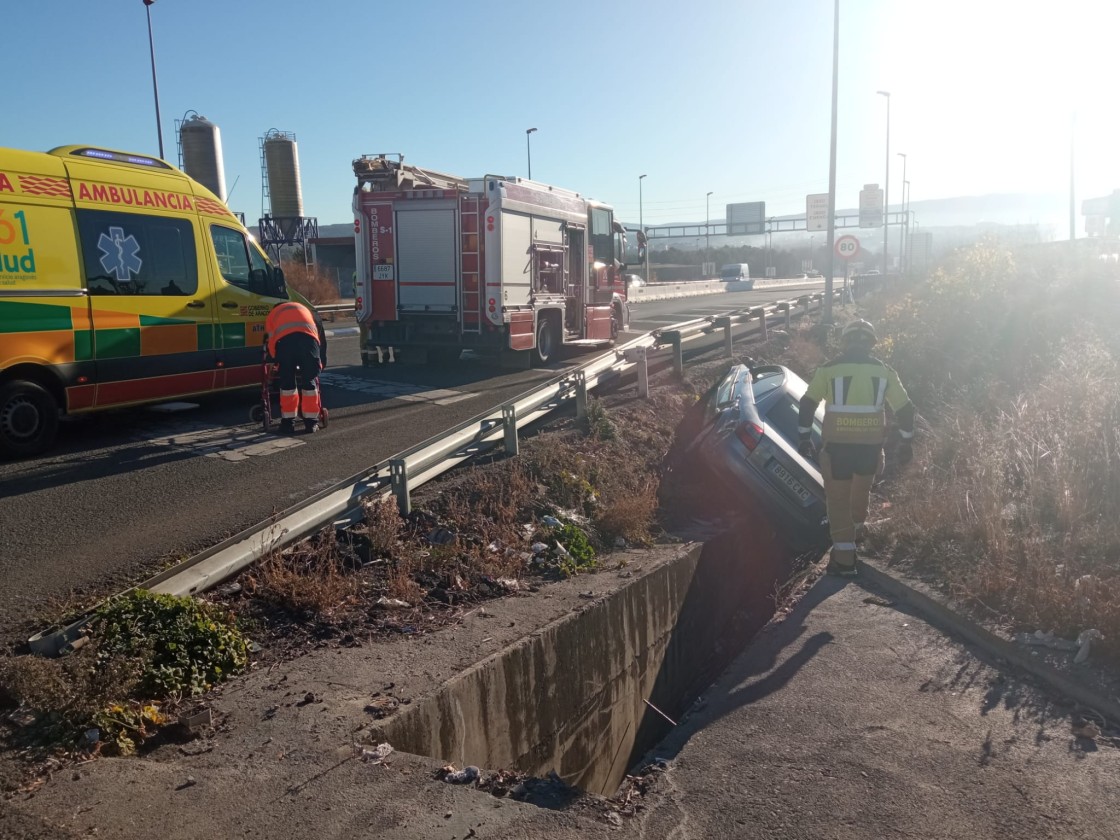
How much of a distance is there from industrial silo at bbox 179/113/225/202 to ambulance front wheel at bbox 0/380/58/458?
83.0 ft

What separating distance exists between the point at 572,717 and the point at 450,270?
899 centimetres

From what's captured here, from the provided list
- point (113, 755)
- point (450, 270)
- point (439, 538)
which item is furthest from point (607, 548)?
point (450, 270)

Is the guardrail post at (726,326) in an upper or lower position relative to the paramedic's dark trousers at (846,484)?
upper

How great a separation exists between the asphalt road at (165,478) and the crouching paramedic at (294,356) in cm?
31

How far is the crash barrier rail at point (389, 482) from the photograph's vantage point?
459cm

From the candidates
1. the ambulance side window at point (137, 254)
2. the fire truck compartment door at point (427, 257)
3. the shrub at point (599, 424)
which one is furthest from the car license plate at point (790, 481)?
the fire truck compartment door at point (427, 257)

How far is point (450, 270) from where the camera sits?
43.5 ft

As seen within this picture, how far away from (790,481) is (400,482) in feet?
11.2

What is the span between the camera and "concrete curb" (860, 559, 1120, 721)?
4703 mm

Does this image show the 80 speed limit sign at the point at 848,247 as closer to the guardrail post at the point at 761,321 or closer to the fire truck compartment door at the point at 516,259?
the guardrail post at the point at 761,321

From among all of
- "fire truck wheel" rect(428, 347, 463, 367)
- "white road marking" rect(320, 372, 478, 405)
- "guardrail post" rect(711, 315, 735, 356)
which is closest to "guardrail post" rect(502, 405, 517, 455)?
"white road marking" rect(320, 372, 478, 405)

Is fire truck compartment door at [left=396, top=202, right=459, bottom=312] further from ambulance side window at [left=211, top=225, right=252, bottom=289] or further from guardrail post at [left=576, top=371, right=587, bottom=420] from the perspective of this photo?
guardrail post at [left=576, top=371, right=587, bottom=420]

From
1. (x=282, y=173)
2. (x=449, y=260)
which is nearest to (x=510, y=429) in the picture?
(x=449, y=260)

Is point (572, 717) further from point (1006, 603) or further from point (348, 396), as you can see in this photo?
point (348, 396)
